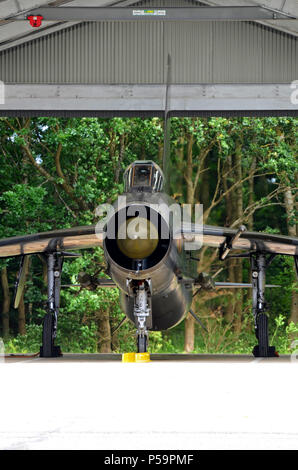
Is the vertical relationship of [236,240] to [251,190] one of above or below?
below

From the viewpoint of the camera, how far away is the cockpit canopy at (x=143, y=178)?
930cm

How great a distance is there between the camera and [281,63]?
623 inches

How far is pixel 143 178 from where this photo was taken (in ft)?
30.9

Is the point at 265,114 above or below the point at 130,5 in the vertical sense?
below

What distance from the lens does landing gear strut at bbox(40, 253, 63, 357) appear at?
38.8 feet

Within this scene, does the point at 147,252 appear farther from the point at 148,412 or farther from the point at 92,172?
the point at 92,172

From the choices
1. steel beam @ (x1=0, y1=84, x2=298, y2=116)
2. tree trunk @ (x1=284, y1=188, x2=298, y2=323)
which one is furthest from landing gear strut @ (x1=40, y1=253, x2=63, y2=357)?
→ tree trunk @ (x1=284, y1=188, x2=298, y2=323)

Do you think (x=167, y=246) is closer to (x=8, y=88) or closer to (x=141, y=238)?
(x=141, y=238)

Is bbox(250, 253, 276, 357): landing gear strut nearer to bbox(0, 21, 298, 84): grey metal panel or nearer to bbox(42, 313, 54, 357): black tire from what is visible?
bbox(42, 313, 54, 357): black tire

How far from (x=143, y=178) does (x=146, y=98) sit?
6.47 meters

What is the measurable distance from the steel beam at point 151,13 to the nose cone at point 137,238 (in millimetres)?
5487

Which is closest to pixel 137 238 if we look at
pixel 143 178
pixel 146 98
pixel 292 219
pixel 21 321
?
pixel 143 178

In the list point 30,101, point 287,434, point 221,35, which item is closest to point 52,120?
point 30,101
